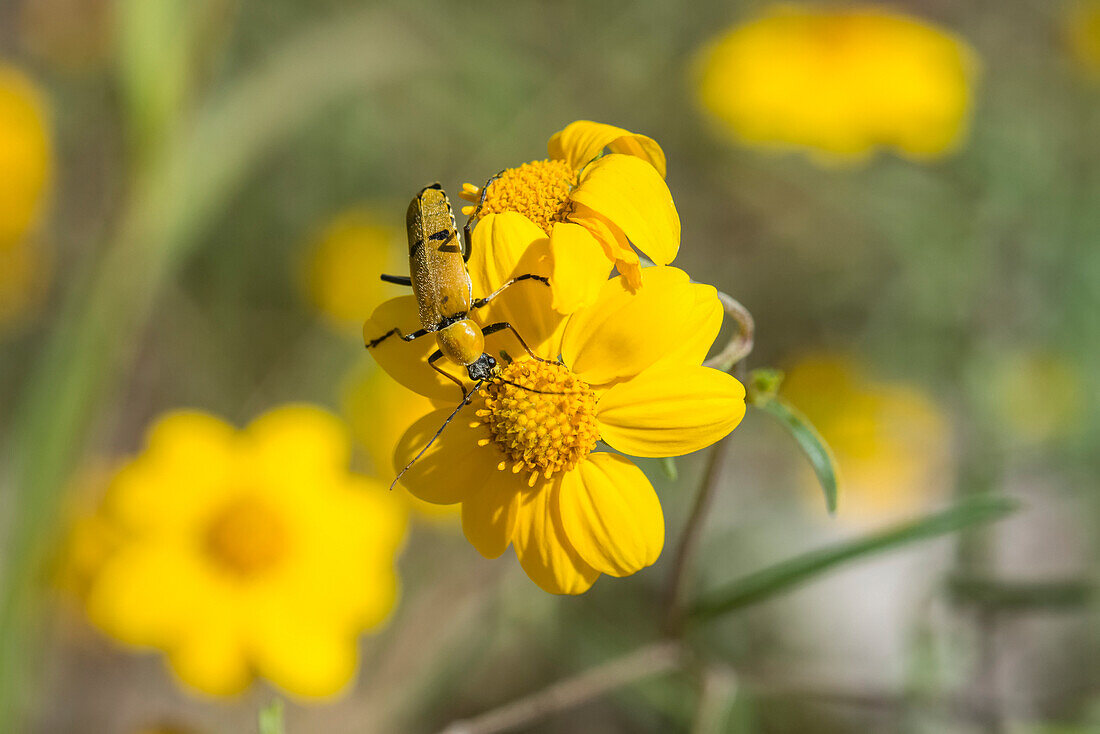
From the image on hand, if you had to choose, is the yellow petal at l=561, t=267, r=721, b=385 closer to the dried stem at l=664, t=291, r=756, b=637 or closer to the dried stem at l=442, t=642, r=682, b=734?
the dried stem at l=664, t=291, r=756, b=637

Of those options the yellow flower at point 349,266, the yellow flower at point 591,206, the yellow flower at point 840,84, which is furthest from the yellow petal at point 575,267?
the yellow flower at point 349,266

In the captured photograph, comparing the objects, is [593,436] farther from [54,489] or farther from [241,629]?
[54,489]

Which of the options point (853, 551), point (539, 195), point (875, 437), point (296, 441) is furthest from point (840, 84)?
point (539, 195)

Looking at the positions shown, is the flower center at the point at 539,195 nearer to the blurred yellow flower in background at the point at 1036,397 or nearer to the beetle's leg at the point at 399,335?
the beetle's leg at the point at 399,335

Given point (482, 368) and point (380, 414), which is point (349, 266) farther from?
point (482, 368)

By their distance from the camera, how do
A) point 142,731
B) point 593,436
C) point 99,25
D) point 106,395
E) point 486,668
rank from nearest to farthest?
point 593,436
point 142,731
point 106,395
point 486,668
point 99,25

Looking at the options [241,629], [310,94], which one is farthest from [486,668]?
[310,94]

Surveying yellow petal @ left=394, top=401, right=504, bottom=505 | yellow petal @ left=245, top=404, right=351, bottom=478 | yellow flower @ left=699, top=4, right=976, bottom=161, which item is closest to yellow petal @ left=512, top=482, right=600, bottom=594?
yellow petal @ left=394, top=401, right=504, bottom=505
